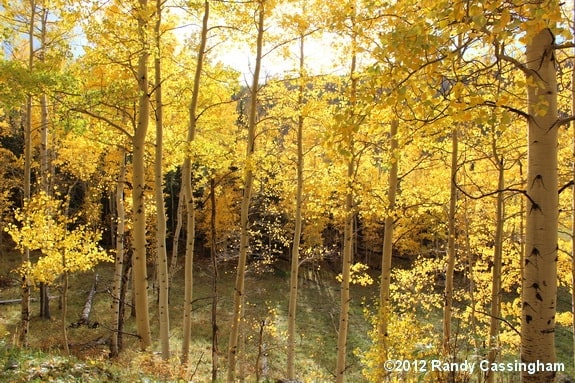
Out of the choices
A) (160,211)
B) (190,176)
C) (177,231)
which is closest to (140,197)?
(160,211)

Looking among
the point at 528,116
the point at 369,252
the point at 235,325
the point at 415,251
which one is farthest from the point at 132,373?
the point at 369,252

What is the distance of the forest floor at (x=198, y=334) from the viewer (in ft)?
A: 16.6

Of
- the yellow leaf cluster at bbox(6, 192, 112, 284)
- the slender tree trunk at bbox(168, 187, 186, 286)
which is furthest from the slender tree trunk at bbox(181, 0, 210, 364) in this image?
the slender tree trunk at bbox(168, 187, 186, 286)

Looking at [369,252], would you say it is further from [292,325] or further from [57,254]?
[57,254]

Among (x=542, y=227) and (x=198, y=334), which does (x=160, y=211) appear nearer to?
(x=542, y=227)

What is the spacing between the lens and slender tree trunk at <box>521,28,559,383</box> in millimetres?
2545

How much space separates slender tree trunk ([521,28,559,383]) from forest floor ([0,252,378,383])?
4233mm

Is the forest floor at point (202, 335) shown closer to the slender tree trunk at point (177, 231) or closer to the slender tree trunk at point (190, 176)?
the slender tree trunk at point (190, 176)

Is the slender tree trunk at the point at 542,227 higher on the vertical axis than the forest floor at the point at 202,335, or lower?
higher

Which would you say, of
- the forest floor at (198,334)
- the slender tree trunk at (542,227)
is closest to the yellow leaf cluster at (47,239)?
the forest floor at (198,334)

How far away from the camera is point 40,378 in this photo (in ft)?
13.8

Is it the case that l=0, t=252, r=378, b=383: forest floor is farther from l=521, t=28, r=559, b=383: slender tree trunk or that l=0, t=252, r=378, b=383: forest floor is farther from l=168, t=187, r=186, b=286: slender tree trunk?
l=521, t=28, r=559, b=383: slender tree trunk

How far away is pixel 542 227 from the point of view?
258 cm

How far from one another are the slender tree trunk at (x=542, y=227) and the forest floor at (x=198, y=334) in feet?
13.9
